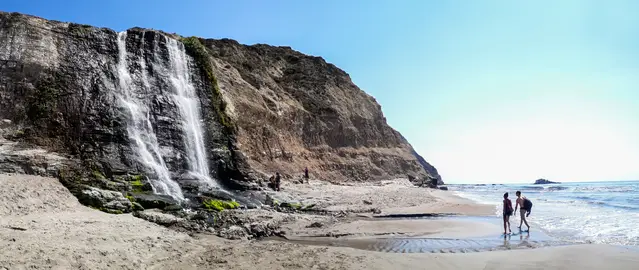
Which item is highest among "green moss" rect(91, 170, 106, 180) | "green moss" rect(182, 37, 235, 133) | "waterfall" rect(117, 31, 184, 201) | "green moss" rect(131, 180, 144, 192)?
"green moss" rect(182, 37, 235, 133)

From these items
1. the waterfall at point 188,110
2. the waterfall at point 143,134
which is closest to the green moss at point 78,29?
the waterfall at point 143,134

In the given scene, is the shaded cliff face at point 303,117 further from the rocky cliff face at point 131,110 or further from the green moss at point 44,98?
the green moss at point 44,98

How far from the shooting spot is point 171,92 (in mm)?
21672

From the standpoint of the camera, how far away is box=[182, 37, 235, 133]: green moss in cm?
2308

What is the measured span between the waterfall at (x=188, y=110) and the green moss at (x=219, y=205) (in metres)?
3.01

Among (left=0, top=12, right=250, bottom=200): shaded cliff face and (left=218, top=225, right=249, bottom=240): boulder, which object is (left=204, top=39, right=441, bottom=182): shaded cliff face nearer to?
(left=0, top=12, right=250, bottom=200): shaded cliff face

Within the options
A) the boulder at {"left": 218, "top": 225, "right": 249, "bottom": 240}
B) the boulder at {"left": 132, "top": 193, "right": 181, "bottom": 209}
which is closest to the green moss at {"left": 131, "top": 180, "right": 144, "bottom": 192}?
the boulder at {"left": 132, "top": 193, "right": 181, "bottom": 209}

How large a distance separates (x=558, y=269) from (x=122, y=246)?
8194mm

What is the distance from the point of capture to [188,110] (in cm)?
2180

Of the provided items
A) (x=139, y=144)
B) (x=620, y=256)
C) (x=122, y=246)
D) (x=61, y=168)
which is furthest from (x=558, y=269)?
(x=139, y=144)

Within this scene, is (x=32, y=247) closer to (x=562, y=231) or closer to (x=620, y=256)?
(x=620, y=256)

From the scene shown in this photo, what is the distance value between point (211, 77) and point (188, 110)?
12.7 ft

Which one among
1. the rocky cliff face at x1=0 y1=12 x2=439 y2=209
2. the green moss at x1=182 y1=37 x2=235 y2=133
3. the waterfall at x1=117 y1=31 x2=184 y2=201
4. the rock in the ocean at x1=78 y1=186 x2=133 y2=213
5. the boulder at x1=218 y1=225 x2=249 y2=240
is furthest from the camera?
the green moss at x1=182 y1=37 x2=235 y2=133

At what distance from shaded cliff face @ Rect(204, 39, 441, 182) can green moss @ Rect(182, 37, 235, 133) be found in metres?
2.56
